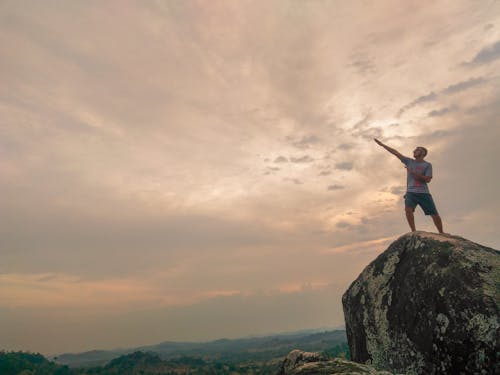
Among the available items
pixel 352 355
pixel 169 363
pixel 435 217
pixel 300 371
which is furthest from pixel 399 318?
pixel 169 363

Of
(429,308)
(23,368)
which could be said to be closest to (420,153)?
(429,308)

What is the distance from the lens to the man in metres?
13.3

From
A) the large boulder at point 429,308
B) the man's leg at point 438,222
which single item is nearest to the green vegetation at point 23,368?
the large boulder at point 429,308

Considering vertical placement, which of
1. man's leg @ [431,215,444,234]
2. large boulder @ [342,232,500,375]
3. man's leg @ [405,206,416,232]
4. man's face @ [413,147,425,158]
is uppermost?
man's face @ [413,147,425,158]

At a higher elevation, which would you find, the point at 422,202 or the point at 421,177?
the point at 421,177

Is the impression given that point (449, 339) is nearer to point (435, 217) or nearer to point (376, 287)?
point (376, 287)

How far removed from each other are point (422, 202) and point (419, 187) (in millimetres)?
560

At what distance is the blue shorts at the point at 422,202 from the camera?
13344 millimetres

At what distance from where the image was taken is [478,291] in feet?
26.9

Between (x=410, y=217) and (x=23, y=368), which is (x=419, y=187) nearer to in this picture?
(x=410, y=217)

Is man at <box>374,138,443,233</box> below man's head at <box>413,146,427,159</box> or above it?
below

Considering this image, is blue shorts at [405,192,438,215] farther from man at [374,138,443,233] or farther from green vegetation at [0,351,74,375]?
green vegetation at [0,351,74,375]

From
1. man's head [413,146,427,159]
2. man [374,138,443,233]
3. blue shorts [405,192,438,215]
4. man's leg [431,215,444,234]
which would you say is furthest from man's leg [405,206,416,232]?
man's head [413,146,427,159]

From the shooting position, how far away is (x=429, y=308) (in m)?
8.87
